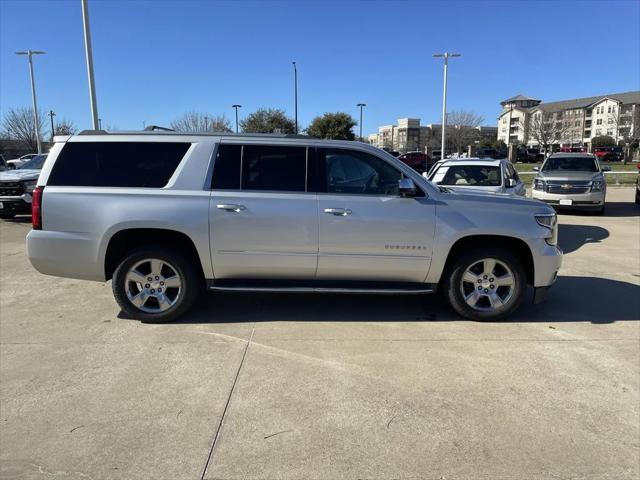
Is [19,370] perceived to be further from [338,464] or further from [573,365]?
[573,365]

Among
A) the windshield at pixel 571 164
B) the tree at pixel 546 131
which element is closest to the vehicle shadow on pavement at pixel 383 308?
the windshield at pixel 571 164

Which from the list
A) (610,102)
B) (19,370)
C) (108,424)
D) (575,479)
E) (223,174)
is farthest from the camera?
(610,102)

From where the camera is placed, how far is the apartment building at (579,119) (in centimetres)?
8669

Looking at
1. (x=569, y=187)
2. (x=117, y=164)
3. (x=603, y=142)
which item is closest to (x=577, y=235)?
(x=569, y=187)

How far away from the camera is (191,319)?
16.8 feet

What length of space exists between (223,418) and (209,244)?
2017mm

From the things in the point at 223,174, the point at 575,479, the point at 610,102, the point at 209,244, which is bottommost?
the point at 575,479

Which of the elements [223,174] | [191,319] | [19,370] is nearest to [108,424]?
[19,370]

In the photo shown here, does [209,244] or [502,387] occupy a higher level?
[209,244]

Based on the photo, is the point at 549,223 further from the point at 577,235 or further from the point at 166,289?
the point at 577,235

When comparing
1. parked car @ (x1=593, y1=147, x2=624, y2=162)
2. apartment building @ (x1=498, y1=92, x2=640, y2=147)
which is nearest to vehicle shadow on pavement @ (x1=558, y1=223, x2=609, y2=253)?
parked car @ (x1=593, y1=147, x2=624, y2=162)

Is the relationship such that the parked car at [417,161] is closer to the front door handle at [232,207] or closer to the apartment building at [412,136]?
the front door handle at [232,207]

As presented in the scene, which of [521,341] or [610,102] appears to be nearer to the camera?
[521,341]

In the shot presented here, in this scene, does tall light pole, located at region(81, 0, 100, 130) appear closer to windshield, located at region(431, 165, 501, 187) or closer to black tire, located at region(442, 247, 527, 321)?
windshield, located at region(431, 165, 501, 187)
